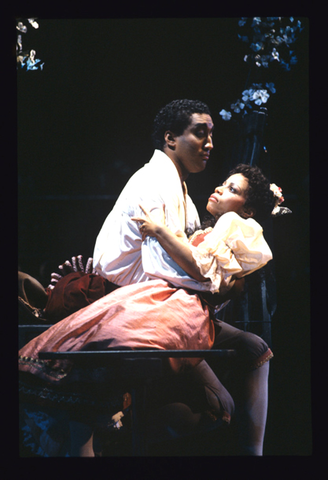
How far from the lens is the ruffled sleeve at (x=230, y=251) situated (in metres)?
2.80

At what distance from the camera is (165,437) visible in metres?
2.80

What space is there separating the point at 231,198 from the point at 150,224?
0.47 m

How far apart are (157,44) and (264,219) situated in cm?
112

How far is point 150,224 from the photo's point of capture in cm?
288

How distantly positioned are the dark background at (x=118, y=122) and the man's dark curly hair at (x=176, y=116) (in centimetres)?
6

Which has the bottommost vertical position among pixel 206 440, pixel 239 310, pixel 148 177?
pixel 206 440

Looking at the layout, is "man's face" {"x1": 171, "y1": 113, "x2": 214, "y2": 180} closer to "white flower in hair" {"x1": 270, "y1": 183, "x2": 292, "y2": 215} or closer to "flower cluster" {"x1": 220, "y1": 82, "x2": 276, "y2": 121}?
"flower cluster" {"x1": 220, "y1": 82, "x2": 276, "y2": 121}

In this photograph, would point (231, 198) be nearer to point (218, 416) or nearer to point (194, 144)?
point (194, 144)

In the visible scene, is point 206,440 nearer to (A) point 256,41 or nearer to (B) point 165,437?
(B) point 165,437

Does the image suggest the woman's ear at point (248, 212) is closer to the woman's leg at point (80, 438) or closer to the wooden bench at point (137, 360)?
the wooden bench at point (137, 360)

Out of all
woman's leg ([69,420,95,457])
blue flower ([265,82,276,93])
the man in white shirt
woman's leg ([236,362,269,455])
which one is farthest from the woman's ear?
woman's leg ([69,420,95,457])

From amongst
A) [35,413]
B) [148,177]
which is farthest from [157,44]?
[35,413]

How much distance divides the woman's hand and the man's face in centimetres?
33

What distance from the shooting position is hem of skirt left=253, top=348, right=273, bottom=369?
115 inches
